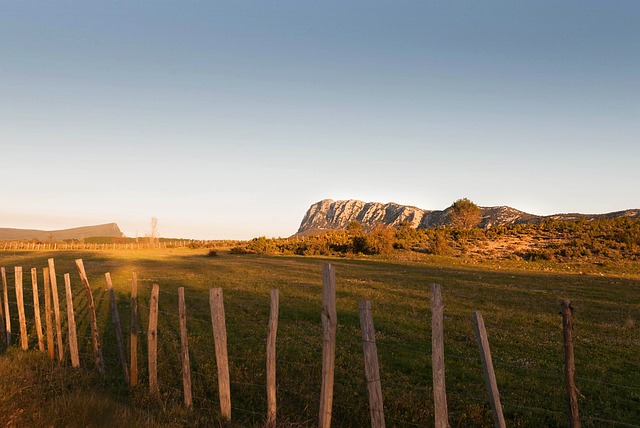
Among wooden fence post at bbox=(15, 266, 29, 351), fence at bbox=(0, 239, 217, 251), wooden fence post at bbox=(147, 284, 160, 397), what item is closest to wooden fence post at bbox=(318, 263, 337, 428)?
wooden fence post at bbox=(147, 284, 160, 397)

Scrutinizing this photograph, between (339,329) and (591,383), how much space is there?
9.08 m

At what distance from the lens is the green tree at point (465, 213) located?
378 ft

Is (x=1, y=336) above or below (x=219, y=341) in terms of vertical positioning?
below

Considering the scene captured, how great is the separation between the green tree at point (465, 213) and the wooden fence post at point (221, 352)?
111 metres

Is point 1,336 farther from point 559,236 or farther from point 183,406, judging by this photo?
point 559,236

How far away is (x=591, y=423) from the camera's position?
937 centimetres

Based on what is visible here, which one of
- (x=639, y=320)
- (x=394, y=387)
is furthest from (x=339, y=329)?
(x=639, y=320)

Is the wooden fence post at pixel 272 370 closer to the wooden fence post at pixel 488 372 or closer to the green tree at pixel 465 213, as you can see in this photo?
the wooden fence post at pixel 488 372

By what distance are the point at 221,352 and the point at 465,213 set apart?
114 meters

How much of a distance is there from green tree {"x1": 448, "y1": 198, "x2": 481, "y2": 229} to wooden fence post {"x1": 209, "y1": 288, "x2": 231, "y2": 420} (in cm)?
11106

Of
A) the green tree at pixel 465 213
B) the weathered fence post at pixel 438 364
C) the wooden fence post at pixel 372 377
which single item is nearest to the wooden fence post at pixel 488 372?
the weathered fence post at pixel 438 364

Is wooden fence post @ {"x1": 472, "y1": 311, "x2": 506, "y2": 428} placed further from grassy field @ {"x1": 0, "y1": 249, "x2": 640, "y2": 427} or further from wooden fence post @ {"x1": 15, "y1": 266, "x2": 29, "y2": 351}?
wooden fence post @ {"x1": 15, "y1": 266, "x2": 29, "y2": 351}

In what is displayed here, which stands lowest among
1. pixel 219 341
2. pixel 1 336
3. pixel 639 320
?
pixel 639 320

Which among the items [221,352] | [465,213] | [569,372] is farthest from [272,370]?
[465,213]
